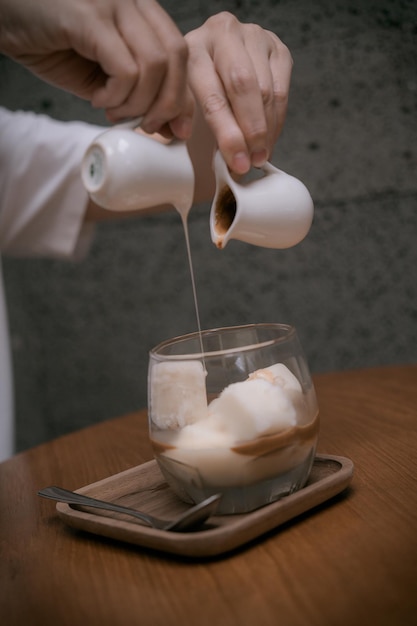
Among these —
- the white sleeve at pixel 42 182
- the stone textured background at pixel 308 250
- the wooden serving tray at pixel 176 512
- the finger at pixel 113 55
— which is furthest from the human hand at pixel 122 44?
the stone textured background at pixel 308 250

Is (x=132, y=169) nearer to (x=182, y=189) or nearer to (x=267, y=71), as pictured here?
(x=182, y=189)

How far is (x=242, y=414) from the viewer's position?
66 cm

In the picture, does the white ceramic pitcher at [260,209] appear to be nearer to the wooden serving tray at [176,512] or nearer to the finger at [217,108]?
the finger at [217,108]

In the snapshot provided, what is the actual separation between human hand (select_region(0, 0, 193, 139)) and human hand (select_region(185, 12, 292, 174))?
0.18ft

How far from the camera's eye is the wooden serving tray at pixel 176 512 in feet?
1.99

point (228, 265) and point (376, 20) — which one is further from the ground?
point (376, 20)

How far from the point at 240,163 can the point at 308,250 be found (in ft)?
4.38

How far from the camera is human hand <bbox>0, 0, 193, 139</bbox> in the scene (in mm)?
783

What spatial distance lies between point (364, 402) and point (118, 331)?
1466mm

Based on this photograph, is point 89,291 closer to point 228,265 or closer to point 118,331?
point 118,331

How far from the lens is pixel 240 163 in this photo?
835 mm

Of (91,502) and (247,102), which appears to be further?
(247,102)

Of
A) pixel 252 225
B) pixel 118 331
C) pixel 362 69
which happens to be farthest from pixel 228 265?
pixel 252 225


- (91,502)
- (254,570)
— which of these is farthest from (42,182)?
(254,570)
